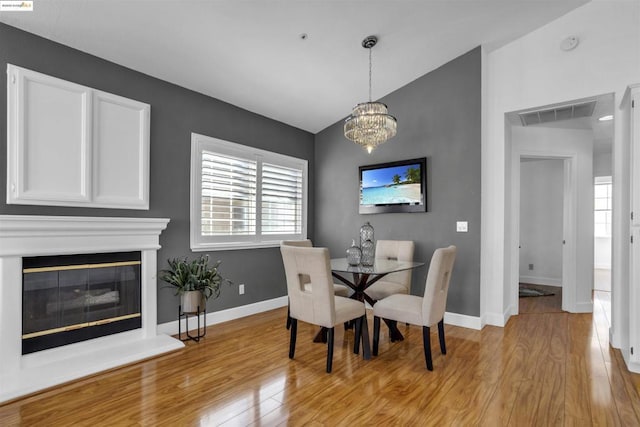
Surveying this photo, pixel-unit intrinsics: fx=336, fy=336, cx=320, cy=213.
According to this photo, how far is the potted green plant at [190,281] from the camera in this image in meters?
3.21

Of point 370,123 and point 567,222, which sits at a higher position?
point 370,123

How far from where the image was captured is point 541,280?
622cm

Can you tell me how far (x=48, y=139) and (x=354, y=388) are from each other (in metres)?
2.99

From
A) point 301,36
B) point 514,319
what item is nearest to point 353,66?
point 301,36

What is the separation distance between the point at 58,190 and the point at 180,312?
1.51 meters

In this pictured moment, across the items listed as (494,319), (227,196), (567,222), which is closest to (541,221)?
(567,222)

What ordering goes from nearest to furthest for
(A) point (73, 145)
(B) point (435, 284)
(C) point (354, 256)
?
(B) point (435, 284) < (A) point (73, 145) < (C) point (354, 256)

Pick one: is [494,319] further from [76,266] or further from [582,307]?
[76,266]

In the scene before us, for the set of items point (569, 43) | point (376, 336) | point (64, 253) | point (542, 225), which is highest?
point (569, 43)

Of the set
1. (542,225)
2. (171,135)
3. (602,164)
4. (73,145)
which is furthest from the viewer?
(602,164)

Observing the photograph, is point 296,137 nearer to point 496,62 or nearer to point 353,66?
point 353,66

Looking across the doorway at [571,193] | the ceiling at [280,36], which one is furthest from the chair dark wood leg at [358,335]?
the ceiling at [280,36]

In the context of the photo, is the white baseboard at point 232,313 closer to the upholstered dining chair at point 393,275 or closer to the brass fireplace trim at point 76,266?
the brass fireplace trim at point 76,266

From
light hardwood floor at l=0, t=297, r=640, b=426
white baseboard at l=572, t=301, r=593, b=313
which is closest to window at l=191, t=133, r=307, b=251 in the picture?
light hardwood floor at l=0, t=297, r=640, b=426
